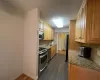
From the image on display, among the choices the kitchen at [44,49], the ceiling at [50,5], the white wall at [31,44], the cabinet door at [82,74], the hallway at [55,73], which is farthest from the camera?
the kitchen at [44,49]

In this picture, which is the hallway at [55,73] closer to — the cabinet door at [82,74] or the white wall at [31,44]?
the white wall at [31,44]

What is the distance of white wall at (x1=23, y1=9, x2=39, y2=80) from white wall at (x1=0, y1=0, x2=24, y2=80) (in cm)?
17

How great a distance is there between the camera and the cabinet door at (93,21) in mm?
1416

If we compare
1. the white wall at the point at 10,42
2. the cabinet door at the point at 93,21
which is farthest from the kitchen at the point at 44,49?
the cabinet door at the point at 93,21

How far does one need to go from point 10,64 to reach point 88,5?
8.18 ft

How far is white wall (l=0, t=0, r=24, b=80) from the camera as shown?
202 centimetres

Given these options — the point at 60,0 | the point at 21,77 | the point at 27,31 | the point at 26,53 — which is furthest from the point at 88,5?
the point at 21,77

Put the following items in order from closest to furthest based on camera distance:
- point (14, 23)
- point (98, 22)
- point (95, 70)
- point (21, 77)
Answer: point (98, 22) → point (95, 70) → point (14, 23) → point (21, 77)

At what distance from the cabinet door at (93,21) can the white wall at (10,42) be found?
2038 millimetres

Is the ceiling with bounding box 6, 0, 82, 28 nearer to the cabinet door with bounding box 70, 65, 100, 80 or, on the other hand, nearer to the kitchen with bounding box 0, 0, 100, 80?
the kitchen with bounding box 0, 0, 100, 80

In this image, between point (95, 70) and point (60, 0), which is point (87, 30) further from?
point (60, 0)

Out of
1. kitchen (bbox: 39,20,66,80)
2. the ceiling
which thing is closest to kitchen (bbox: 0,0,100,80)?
the ceiling

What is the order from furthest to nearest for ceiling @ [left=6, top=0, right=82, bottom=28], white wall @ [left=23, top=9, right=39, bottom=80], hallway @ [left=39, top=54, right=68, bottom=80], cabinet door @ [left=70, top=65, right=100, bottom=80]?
hallway @ [left=39, top=54, right=68, bottom=80] < white wall @ [left=23, top=9, right=39, bottom=80] < ceiling @ [left=6, top=0, right=82, bottom=28] < cabinet door @ [left=70, top=65, right=100, bottom=80]

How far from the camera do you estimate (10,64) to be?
2287mm
